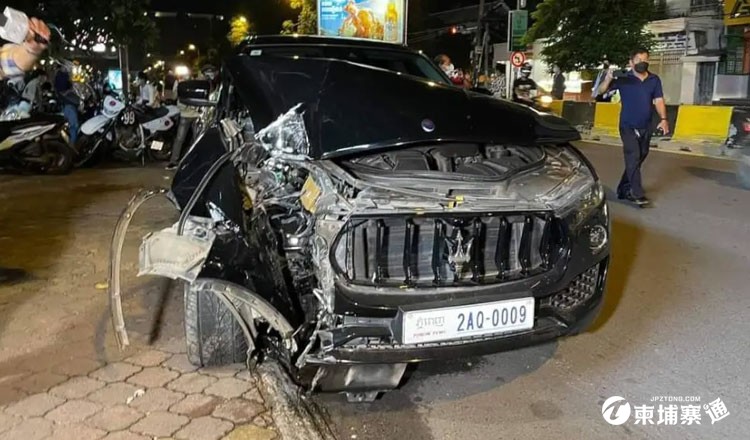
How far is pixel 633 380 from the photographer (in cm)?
370

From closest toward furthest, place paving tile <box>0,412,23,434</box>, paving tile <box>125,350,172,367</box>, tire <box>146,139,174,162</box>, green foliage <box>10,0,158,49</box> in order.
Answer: paving tile <box>0,412,23,434</box> < paving tile <box>125,350,172,367</box> < green foliage <box>10,0,158,49</box> < tire <box>146,139,174,162</box>

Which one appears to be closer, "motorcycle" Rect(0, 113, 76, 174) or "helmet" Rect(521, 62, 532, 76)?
"motorcycle" Rect(0, 113, 76, 174)

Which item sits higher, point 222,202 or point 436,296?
point 222,202

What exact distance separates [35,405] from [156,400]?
1.85ft

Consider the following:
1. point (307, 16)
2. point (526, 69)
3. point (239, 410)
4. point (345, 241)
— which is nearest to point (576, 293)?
point (345, 241)

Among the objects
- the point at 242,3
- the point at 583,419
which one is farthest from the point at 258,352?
the point at 242,3

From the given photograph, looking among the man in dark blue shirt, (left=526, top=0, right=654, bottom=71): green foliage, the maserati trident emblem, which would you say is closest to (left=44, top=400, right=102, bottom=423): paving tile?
the maserati trident emblem

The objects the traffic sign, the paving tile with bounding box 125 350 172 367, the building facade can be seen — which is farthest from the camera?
the building facade

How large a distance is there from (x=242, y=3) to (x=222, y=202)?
51.3 meters

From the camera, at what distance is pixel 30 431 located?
3.09 metres

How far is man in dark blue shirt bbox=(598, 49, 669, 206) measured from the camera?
8086mm

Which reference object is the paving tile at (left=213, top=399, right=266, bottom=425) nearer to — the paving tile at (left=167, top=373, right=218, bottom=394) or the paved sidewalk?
the paved sidewalk

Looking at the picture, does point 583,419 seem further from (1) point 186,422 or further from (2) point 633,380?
(1) point 186,422

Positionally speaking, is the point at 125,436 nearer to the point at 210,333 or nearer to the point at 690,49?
the point at 210,333
